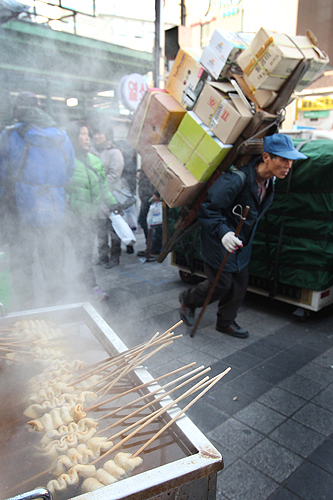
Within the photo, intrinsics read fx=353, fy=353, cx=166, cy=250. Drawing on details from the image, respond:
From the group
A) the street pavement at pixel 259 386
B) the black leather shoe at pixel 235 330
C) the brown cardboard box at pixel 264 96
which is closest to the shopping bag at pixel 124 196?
the street pavement at pixel 259 386

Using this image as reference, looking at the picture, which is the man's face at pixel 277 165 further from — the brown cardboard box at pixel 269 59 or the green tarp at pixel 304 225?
the green tarp at pixel 304 225

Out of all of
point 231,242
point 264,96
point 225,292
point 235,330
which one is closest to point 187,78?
point 264,96

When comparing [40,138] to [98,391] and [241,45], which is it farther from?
[98,391]

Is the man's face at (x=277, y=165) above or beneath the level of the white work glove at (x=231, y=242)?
above

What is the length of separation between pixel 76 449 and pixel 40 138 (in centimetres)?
289

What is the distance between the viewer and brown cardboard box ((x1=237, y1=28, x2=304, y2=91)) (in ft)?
9.21

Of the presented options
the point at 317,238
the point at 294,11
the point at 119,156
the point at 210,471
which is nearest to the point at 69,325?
the point at 210,471

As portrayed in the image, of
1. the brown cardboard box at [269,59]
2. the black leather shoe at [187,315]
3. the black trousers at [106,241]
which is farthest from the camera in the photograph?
the black trousers at [106,241]

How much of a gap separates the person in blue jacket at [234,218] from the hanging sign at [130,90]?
12.7 ft

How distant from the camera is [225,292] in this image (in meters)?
3.75

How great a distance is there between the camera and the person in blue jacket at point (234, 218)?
3246 millimetres

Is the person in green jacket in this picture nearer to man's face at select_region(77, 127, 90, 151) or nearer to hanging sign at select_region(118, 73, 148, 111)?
man's face at select_region(77, 127, 90, 151)

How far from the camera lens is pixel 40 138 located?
3393mm

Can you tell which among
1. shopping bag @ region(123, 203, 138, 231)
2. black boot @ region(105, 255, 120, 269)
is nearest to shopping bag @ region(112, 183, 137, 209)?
shopping bag @ region(123, 203, 138, 231)
